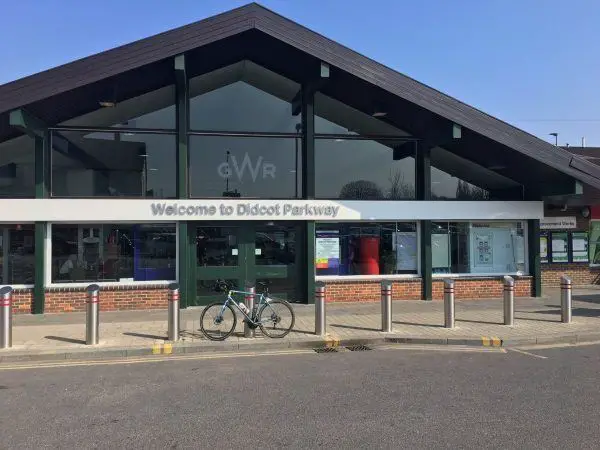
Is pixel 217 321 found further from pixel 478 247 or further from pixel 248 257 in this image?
pixel 478 247

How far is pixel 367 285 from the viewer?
43.8 ft

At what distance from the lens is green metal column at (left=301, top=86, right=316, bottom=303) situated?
1287 centimetres

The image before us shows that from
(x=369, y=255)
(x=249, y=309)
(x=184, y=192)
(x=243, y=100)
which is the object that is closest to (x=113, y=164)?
(x=184, y=192)

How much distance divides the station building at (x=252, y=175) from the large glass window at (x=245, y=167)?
1.4 inches

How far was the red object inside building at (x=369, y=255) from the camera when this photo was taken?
13719 mm

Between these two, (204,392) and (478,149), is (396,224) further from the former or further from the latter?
(204,392)

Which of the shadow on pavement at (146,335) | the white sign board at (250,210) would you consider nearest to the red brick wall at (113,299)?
the white sign board at (250,210)

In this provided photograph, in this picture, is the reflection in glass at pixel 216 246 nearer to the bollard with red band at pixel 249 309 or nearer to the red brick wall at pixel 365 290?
the red brick wall at pixel 365 290

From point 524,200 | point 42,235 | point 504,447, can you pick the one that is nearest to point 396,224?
point 524,200

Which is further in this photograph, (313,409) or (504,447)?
(313,409)

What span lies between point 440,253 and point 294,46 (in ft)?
22.4

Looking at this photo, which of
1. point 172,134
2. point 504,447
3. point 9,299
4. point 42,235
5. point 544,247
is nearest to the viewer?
point 504,447

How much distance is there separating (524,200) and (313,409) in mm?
11272

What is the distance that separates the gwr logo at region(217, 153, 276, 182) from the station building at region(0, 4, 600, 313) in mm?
36
